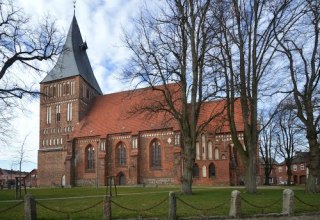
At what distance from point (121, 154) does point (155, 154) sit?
4.94m

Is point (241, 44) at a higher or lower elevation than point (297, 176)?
higher

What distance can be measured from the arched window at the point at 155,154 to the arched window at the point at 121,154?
3.89 metres

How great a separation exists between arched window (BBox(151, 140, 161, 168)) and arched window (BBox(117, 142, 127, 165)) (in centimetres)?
389

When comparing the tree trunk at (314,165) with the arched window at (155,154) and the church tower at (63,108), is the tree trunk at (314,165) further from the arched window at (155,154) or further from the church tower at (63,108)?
the church tower at (63,108)

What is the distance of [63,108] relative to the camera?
172 ft

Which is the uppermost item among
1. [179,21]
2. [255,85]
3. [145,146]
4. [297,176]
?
[179,21]

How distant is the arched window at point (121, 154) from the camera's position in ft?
154

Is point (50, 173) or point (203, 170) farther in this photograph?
point (50, 173)

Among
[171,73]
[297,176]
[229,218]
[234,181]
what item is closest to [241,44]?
[171,73]

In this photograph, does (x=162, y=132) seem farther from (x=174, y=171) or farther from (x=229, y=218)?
(x=229, y=218)

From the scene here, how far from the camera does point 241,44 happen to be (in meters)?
22.8

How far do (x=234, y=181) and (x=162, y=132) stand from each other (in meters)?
10.0

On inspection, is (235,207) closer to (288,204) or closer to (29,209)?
(288,204)

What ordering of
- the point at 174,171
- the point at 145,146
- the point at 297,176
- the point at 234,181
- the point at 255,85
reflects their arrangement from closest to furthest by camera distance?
the point at 255,85, the point at 234,181, the point at 174,171, the point at 145,146, the point at 297,176
